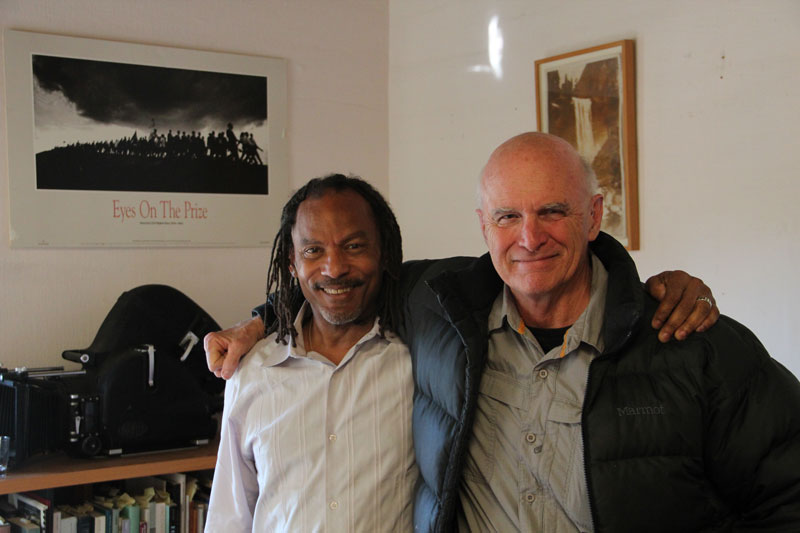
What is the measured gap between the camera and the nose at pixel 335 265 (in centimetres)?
177

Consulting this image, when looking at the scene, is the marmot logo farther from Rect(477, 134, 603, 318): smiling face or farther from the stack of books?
the stack of books

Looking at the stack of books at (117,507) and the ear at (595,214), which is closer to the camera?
the ear at (595,214)

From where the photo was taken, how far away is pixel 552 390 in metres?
1.51

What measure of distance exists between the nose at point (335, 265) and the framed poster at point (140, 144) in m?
1.46

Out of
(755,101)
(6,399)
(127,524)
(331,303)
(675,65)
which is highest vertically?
(675,65)

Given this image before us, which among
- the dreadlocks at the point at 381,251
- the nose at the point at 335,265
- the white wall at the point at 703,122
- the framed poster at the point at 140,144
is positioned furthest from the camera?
the framed poster at the point at 140,144

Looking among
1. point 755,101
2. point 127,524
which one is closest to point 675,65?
point 755,101

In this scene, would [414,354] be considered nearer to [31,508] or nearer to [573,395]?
[573,395]

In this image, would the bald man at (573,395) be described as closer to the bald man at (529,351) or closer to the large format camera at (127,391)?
the bald man at (529,351)

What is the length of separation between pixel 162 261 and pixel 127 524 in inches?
38.9

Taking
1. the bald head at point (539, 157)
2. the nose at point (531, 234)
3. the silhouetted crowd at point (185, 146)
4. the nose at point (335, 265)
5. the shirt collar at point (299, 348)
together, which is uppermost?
the silhouetted crowd at point (185, 146)

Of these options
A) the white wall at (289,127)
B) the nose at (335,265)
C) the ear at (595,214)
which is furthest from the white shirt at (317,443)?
the white wall at (289,127)

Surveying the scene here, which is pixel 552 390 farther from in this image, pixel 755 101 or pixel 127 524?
pixel 127 524

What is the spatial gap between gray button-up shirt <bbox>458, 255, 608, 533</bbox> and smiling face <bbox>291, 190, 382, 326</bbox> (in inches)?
13.7
